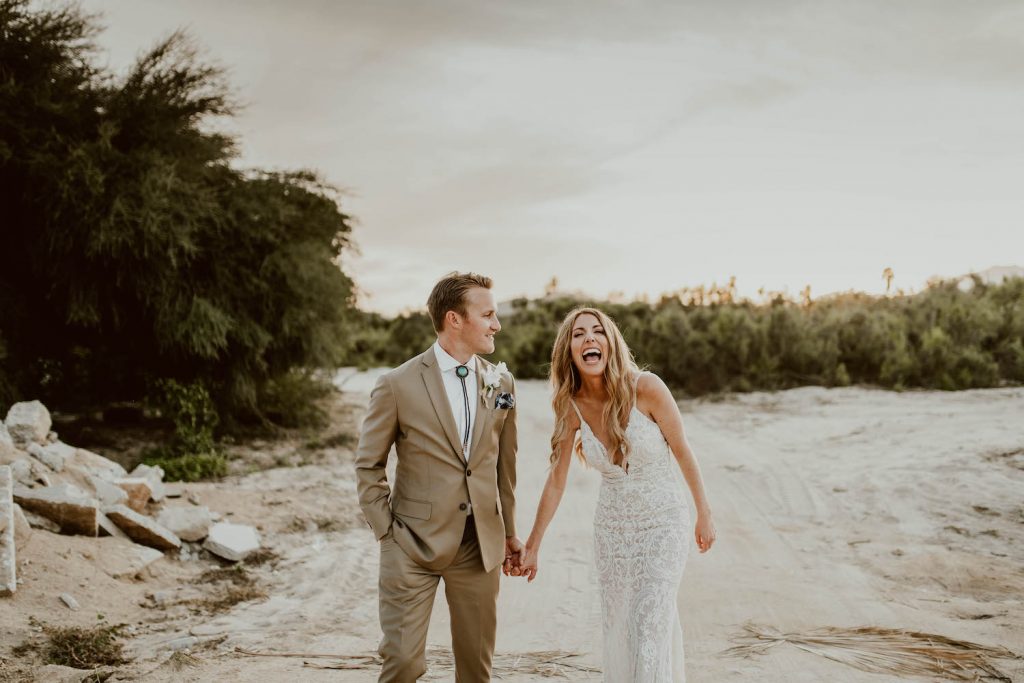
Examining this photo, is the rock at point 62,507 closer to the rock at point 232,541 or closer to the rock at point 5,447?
the rock at point 5,447

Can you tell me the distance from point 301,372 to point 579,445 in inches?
→ 477

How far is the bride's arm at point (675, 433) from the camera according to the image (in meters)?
4.11

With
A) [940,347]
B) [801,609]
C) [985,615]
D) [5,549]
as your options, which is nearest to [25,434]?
[5,549]

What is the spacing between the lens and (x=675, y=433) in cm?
416

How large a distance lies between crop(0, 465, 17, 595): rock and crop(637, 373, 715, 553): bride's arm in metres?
5.00

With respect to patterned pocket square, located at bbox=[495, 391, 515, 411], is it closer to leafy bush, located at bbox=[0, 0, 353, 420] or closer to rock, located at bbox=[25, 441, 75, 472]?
rock, located at bbox=[25, 441, 75, 472]

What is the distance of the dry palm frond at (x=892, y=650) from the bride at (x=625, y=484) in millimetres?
1633

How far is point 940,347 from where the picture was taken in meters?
16.7

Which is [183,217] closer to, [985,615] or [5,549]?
[5,549]

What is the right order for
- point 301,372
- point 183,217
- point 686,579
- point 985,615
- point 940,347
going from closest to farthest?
point 985,615 → point 686,579 → point 183,217 → point 301,372 → point 940,347

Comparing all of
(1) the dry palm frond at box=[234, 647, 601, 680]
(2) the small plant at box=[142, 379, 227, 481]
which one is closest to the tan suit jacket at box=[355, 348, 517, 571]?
(1) the dry palm frond at box=[234, 647, 601, 680]

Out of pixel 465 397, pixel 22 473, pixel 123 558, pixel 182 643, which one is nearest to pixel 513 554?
pixel 465 397

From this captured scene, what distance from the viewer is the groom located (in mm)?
3541

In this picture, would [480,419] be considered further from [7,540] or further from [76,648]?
[7,540]
